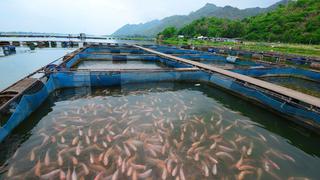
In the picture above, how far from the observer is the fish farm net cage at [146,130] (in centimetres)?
569

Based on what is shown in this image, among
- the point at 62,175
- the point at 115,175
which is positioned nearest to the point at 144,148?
the point at 115,175

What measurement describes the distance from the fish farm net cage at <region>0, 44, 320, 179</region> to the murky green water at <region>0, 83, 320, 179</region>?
0.12 feet

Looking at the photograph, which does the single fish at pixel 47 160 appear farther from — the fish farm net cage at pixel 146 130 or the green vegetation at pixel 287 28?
the green vegetation at pixel 287 28

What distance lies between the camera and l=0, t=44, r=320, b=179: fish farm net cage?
18.7ft

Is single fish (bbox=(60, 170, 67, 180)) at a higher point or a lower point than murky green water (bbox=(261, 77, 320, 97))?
lower

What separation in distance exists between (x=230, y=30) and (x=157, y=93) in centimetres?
8653

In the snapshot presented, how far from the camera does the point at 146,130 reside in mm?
7730

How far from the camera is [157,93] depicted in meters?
12.6

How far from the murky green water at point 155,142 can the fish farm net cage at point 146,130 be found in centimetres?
4

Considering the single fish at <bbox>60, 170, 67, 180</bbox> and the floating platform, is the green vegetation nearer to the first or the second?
the floating platform

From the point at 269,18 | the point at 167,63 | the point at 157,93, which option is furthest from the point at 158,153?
the point at 269,18

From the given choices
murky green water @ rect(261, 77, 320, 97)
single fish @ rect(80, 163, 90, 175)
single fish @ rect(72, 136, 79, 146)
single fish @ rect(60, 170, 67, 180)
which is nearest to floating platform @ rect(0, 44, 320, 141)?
murky green water @ rect(261, 77, 320, 97)

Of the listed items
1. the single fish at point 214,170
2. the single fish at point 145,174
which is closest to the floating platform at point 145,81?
the single fish at point 145,174

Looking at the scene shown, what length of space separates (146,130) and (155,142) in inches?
36.8
